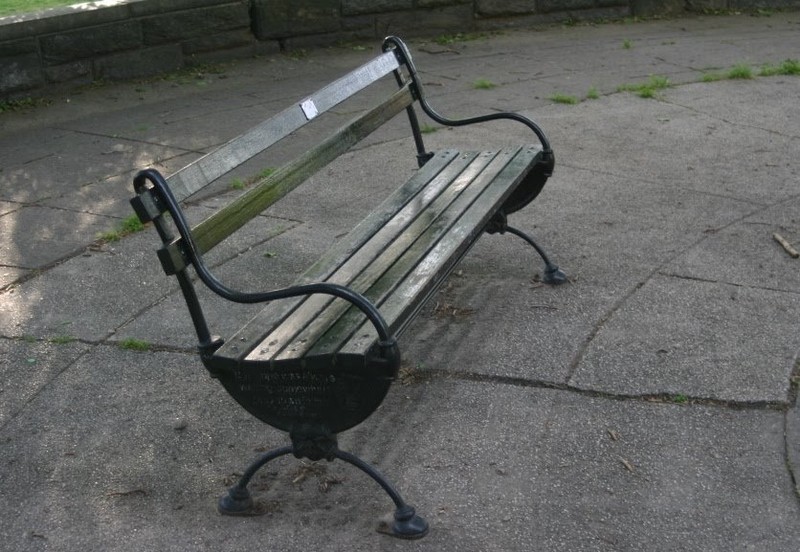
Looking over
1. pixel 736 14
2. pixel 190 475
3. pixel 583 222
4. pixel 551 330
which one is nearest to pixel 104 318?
pixel 190 475

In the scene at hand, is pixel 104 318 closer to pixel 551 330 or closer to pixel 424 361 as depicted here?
pixel 424 361

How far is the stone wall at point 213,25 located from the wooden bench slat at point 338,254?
14.0 ft

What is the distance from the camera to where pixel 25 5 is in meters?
10.0

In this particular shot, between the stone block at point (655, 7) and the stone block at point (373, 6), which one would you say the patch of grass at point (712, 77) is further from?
the stone block at point (373, 6)

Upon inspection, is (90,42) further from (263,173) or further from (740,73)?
(740,73)

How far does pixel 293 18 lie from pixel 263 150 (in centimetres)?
629

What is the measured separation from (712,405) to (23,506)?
2359 millimetres

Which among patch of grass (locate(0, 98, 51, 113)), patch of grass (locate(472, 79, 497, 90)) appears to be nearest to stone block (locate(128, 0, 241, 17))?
patch of grass (locate(0, 98, 51, 113))

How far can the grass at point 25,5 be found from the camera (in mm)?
9672

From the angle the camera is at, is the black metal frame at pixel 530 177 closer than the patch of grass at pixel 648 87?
Yes

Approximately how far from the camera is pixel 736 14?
448 inches

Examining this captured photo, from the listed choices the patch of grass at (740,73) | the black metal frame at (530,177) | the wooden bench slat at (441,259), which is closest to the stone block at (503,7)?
the patch of grass at (740,73)

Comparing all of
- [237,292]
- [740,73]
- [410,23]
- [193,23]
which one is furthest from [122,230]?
[410,23]

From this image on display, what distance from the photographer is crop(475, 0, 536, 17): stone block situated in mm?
10625
